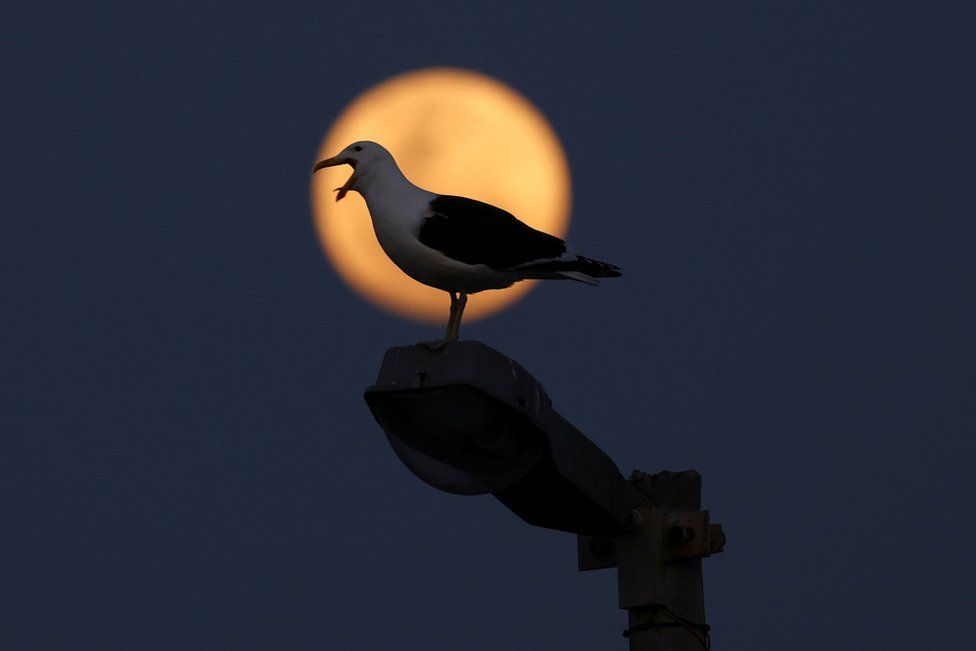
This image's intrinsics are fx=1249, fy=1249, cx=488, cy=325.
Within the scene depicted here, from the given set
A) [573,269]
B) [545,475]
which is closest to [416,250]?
[573,269]

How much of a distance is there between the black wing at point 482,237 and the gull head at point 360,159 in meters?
0.59

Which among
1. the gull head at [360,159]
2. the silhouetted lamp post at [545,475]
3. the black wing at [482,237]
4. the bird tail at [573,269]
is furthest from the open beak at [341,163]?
the silhouetted lamp post at [545,475]

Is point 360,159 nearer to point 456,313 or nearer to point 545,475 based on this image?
point 456,313

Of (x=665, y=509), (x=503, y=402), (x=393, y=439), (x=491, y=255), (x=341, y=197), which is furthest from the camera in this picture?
(x=341, y=197)

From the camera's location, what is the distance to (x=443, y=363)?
432cm

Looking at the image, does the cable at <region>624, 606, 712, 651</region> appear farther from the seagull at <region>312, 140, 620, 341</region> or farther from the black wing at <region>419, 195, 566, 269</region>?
the black wing at <region>419, 195, 566, 269</region>

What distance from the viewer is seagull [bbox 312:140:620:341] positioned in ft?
21.1

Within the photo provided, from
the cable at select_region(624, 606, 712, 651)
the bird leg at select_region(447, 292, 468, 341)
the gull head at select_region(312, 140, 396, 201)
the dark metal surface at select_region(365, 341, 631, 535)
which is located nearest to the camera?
the dark metal surface at select_region(365, 341, 631, 535)

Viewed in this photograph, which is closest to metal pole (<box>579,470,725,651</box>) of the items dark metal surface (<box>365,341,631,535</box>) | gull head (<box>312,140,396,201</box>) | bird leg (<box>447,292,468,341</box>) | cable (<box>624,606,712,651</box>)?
cable (<box>624,606,712,651</box>)

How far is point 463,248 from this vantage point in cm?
641

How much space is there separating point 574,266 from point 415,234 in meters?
0.88

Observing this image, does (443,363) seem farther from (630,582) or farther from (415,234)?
(415,234)

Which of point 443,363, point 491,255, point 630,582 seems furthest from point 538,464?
point 491,255

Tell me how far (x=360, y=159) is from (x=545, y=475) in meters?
3.09
